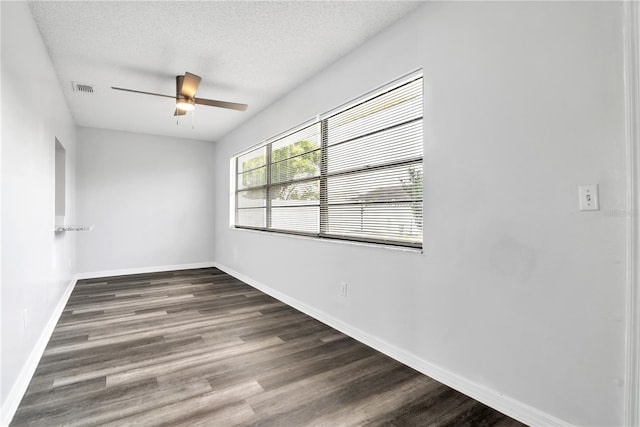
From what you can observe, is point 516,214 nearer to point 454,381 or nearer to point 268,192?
point 454,381

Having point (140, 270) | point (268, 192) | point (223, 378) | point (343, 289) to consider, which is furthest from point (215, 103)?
point (140, 270)

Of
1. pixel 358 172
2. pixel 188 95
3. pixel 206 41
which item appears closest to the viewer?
pixel 206 41

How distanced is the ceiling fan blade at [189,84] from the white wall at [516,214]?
1.60 m

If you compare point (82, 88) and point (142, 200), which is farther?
point (142, 200)

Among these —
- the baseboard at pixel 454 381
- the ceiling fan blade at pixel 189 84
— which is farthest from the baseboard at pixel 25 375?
the ceiling fan blade at pixel 189 84

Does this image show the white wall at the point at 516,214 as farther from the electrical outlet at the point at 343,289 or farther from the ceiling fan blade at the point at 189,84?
the ceiling fan blade at the point at 189,84

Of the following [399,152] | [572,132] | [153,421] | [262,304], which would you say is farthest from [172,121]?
[572,132]

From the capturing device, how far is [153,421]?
66.7 inches

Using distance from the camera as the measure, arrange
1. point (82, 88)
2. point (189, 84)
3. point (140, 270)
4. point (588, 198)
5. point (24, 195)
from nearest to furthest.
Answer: point (588, 198) < point (24, 195) < point (189, 84) < point (82, 88) < point (140, 270)

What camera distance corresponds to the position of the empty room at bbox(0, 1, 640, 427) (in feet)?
4.91

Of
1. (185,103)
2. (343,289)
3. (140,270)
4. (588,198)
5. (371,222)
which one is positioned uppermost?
(185,103)

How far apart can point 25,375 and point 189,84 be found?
2.53 meters

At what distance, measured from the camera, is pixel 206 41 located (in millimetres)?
2727

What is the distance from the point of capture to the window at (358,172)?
246 cm
